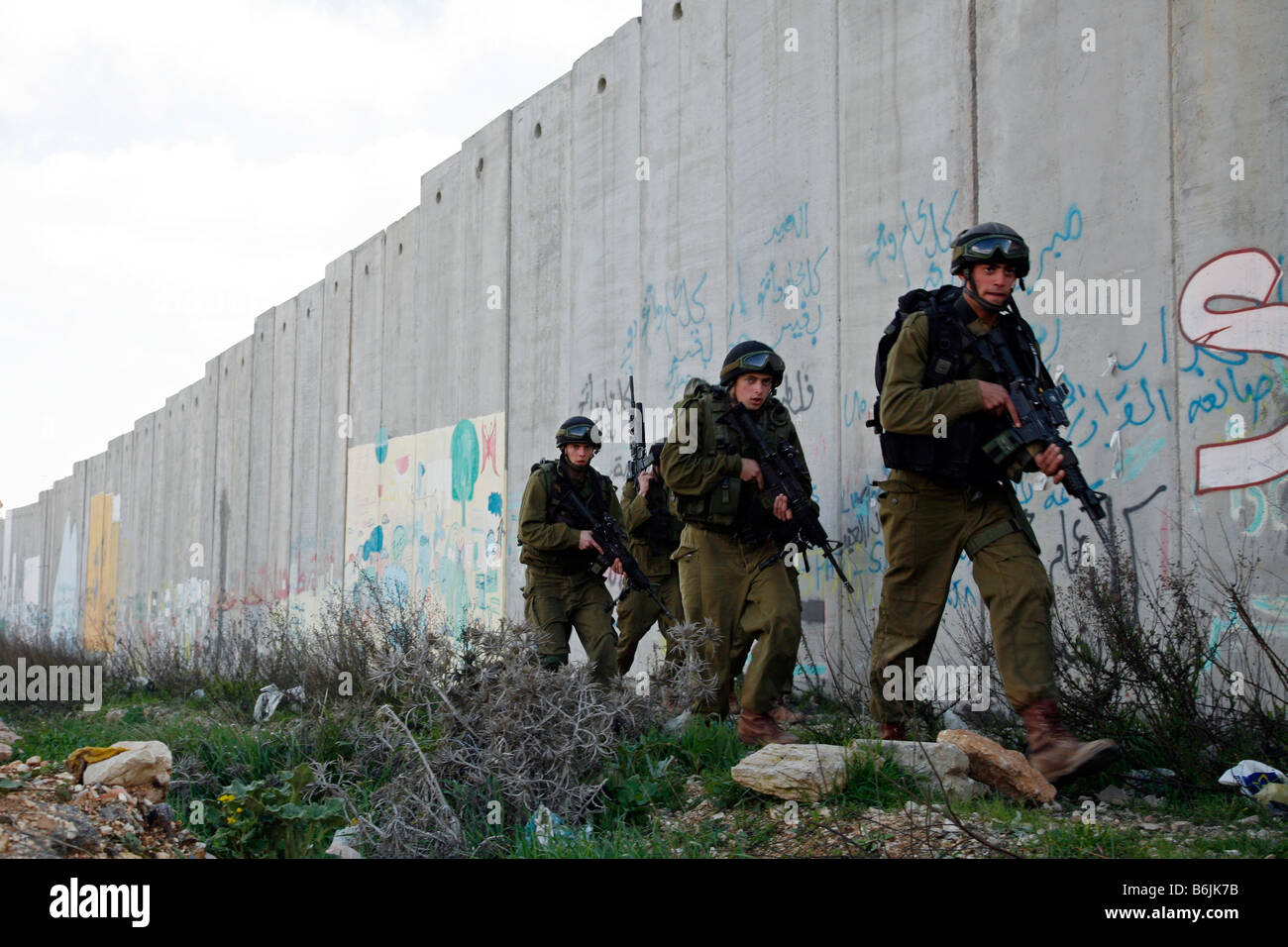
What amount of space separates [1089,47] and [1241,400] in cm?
195

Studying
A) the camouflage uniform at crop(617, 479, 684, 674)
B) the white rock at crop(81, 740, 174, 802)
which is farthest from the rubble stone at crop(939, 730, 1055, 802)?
the camouflage uniform at crop(617, 479, 684, 674)

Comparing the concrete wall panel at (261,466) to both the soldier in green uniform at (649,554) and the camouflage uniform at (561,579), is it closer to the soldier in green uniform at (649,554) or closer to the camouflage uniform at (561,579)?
the soldier in green uniform at (649,554)

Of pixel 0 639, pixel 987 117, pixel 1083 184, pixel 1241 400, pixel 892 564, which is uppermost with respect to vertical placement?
pixel 987 117

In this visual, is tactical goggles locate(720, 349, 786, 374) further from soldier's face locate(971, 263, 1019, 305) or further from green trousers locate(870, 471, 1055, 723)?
soldier's face locate(971, 263, 1019, 305)

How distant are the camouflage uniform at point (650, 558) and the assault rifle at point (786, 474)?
1.82 metres

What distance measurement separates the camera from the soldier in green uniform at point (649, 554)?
7.02m

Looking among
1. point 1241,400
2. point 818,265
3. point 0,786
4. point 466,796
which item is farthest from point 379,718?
point 818,265

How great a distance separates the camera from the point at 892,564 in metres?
4.11

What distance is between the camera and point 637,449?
779cm

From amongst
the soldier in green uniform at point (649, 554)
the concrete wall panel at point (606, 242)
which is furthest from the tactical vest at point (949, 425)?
the concrete wall panel at point (606, 242)

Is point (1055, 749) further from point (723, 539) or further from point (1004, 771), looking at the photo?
point (723, 539)

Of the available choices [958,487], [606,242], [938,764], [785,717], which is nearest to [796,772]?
[938,764]

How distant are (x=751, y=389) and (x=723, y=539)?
0.67m
